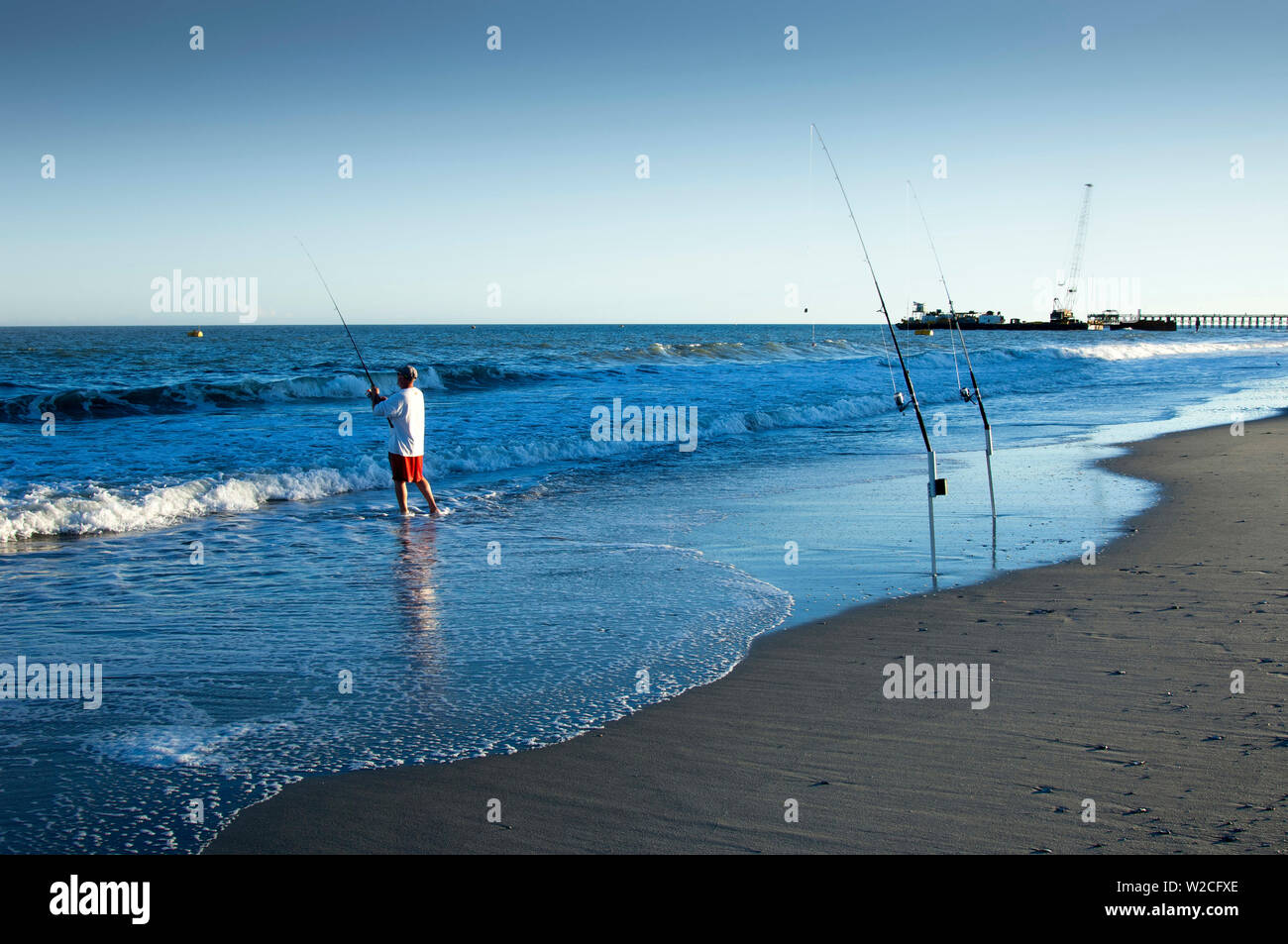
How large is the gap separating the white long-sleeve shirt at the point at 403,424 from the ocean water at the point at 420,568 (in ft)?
2.66

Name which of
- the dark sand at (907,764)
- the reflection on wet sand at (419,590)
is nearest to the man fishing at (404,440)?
the reflection on wet sand at (419,590)

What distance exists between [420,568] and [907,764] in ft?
16.7

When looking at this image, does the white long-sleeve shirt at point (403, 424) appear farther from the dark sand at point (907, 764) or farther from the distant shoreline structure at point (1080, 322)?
the distant shoreline structure at point (1080, 322)

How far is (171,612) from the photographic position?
6574 mm

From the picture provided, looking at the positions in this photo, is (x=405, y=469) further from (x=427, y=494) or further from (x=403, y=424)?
(x=403, y=424)

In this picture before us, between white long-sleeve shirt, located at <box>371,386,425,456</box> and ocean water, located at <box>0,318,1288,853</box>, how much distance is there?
2.66 feet

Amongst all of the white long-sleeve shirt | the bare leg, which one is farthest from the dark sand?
the white long-sleeve shirt

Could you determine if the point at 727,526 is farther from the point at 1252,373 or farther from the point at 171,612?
the point at 1252,373

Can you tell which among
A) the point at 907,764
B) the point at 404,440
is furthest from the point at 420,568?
the point at 907,764

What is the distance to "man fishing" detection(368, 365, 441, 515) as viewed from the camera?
10938 millimetres

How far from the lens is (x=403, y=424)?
11102 millimetres

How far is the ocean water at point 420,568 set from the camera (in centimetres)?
426
